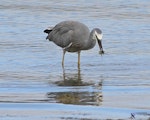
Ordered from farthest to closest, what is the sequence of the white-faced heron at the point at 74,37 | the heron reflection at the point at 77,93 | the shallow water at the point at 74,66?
the white-faced heron at the point at 74,37 → the heron reflection at the point at 77,93 → the shallow water at the point at 74,66

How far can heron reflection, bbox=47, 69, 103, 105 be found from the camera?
9838 mm

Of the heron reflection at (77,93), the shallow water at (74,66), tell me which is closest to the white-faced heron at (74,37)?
the shallow water at (74,66)

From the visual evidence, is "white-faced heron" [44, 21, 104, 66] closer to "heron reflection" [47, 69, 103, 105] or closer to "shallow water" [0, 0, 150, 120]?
"shallow water" [0, 0, 150, 120]

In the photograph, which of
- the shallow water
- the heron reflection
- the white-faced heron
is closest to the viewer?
the shallow water

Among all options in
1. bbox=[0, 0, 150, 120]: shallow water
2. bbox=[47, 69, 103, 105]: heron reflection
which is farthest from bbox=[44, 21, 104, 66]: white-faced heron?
bbox=[47, 69, 103, 105]: heron reflection

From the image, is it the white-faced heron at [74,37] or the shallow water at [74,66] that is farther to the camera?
the white-faced heron at [74,37]

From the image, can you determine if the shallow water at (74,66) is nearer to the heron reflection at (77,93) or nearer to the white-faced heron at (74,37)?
the heron reflection at (77,93)

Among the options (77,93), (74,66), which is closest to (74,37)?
(74,66)

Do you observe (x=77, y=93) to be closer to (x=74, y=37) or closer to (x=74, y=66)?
(x=74, y=66)

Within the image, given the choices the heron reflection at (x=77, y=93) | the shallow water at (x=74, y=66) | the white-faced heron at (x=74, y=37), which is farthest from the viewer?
the white-faced heron at (x=74, y=37)

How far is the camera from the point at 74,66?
13406 mm

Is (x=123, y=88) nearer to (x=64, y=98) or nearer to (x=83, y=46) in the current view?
(x=64, y=98)

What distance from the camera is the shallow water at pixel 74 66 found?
9195mm

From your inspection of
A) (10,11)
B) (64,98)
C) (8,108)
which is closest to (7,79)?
(64,98)
